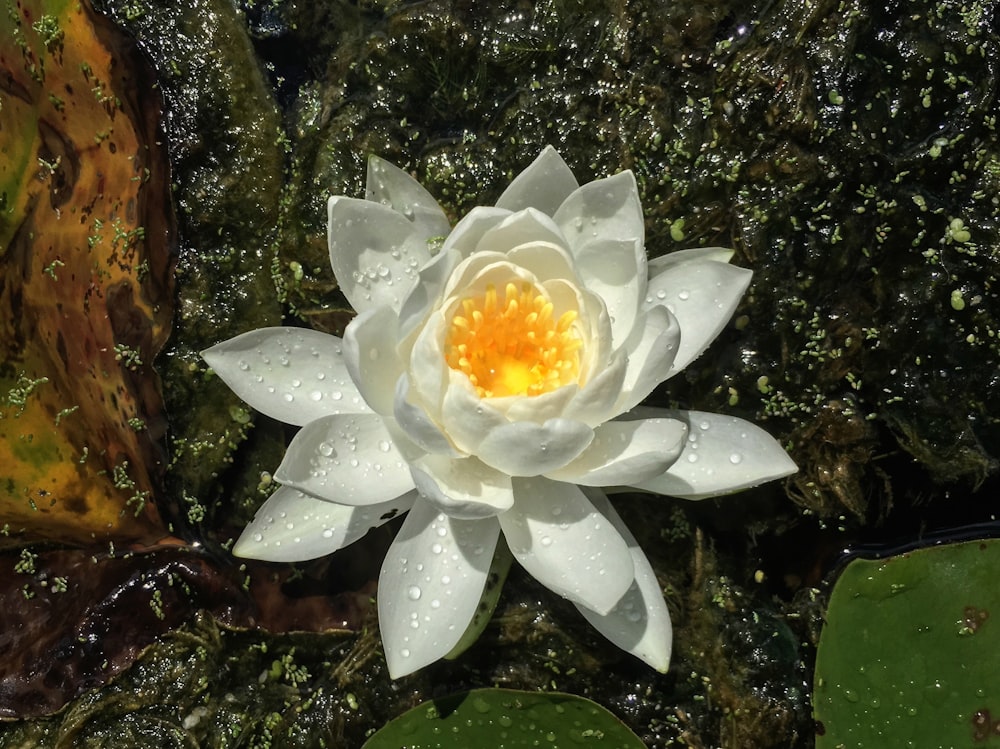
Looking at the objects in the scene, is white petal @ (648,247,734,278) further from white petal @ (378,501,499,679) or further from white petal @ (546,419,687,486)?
white petal @ (378,501,499,679)

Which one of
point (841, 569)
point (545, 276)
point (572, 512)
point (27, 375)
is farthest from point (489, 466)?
point (27, 375)

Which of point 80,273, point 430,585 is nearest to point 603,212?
point 430,585

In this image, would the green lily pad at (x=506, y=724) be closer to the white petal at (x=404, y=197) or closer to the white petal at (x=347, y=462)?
the white petal at (x=347, y=462)

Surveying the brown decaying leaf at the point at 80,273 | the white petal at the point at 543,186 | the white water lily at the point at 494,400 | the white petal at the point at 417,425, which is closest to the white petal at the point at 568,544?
the white water lily at the point at 494,400

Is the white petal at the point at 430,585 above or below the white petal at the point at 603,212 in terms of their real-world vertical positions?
below

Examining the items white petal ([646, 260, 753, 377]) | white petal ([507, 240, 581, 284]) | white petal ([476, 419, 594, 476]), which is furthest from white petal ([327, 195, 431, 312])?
white petal ([646, 260, 753, 377])

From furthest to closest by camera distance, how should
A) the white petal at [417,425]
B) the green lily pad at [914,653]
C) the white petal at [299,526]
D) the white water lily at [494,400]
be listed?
1. the green lily pad at [914,653]
2. the white petal at [299,526]
3. the white water lily at [494,400]
4. the white petal at [417,425]

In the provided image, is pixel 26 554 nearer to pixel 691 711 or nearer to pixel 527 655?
pixel 527 655
